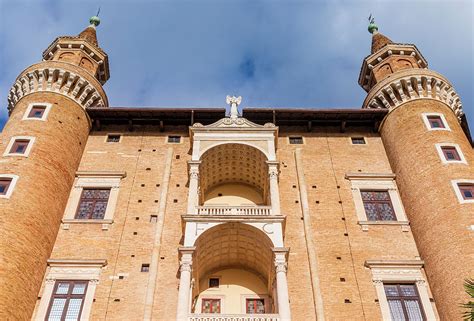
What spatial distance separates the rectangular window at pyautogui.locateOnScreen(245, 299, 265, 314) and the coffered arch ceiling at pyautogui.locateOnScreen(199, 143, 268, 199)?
511cm

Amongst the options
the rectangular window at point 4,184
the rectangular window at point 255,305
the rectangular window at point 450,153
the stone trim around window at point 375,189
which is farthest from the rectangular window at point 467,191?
the rectangular window at point 4,184

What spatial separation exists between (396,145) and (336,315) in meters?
8.96

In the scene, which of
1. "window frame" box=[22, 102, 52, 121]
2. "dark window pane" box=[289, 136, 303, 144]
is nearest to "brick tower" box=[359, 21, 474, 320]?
"dark window pane" box=[289, 136, 303, 144]

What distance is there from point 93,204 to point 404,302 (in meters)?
12.8

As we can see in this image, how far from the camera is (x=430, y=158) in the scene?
71.7ft

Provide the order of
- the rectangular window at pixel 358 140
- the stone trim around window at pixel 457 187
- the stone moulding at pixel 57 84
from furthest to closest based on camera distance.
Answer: the rectangular window at pixel 358 140 < the stone moulding at pixel 57 84 < the stone trim around window at pixel 457 187

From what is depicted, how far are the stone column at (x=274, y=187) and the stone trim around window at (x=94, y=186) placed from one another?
646 cm

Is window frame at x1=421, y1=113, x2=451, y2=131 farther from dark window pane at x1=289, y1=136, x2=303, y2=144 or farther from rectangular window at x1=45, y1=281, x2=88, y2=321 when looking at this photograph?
rectangular window at x1=45, y1=281, x2=88, y2=321

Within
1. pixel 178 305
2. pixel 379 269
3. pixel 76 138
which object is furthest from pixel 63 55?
pixel 379 269

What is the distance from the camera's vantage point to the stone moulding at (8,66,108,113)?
24.7 metres

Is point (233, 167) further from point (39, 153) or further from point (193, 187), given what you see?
point (39, 153)

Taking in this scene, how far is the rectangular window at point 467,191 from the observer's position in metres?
20.3

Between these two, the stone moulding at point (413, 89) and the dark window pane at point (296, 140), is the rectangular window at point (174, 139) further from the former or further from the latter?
the stone moulding at point (413, 89)

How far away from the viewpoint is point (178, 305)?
17.3 meters
